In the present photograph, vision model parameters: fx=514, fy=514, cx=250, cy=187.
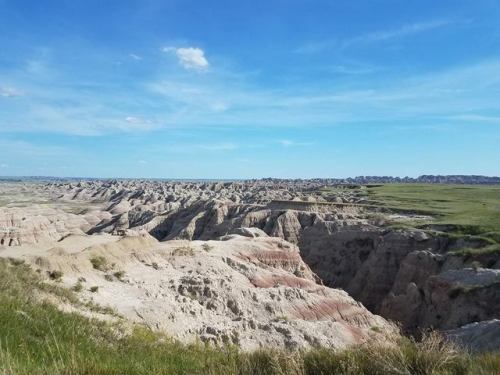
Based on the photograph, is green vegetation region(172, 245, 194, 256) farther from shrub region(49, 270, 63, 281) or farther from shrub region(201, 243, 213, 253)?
shrub region(49, 270, 63, 281)

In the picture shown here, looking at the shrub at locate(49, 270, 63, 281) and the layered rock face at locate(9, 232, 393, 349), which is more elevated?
the shrub at locate(49, 270, 63, 281)

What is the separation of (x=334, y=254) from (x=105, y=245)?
110ft

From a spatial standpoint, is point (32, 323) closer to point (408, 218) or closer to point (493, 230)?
point (493, 230)

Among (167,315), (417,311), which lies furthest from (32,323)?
(417,311)

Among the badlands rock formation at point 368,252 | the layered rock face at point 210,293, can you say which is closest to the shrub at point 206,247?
the layered rock face at point 210,293

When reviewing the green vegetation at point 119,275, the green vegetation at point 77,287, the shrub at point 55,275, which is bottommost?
the green vegetation at point 119,275

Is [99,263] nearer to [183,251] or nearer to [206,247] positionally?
[183,251]

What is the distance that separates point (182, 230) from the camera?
73.8m

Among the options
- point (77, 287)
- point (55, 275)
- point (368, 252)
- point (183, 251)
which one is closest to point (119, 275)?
point (55, 275)

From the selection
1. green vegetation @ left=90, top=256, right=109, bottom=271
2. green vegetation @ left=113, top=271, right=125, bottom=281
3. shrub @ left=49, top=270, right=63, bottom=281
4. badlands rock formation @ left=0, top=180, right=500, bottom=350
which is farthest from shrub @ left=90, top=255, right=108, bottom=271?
badlands rock formation @ left=0, top=180, right=500, bottom=350

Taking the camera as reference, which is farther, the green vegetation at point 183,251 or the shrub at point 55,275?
the green vegetation at point 183,251

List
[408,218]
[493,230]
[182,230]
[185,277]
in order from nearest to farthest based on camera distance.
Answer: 1. [185,277]
2. [493,230]
3. [408,218]
4. [182,230]

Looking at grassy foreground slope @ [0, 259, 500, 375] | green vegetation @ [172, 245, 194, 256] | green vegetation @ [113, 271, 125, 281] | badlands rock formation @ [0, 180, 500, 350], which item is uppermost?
grassy foreground slope @ [0, 259, 500, 375]

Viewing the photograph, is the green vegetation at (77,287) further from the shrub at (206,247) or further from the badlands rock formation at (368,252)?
the shrub at (206,247)
